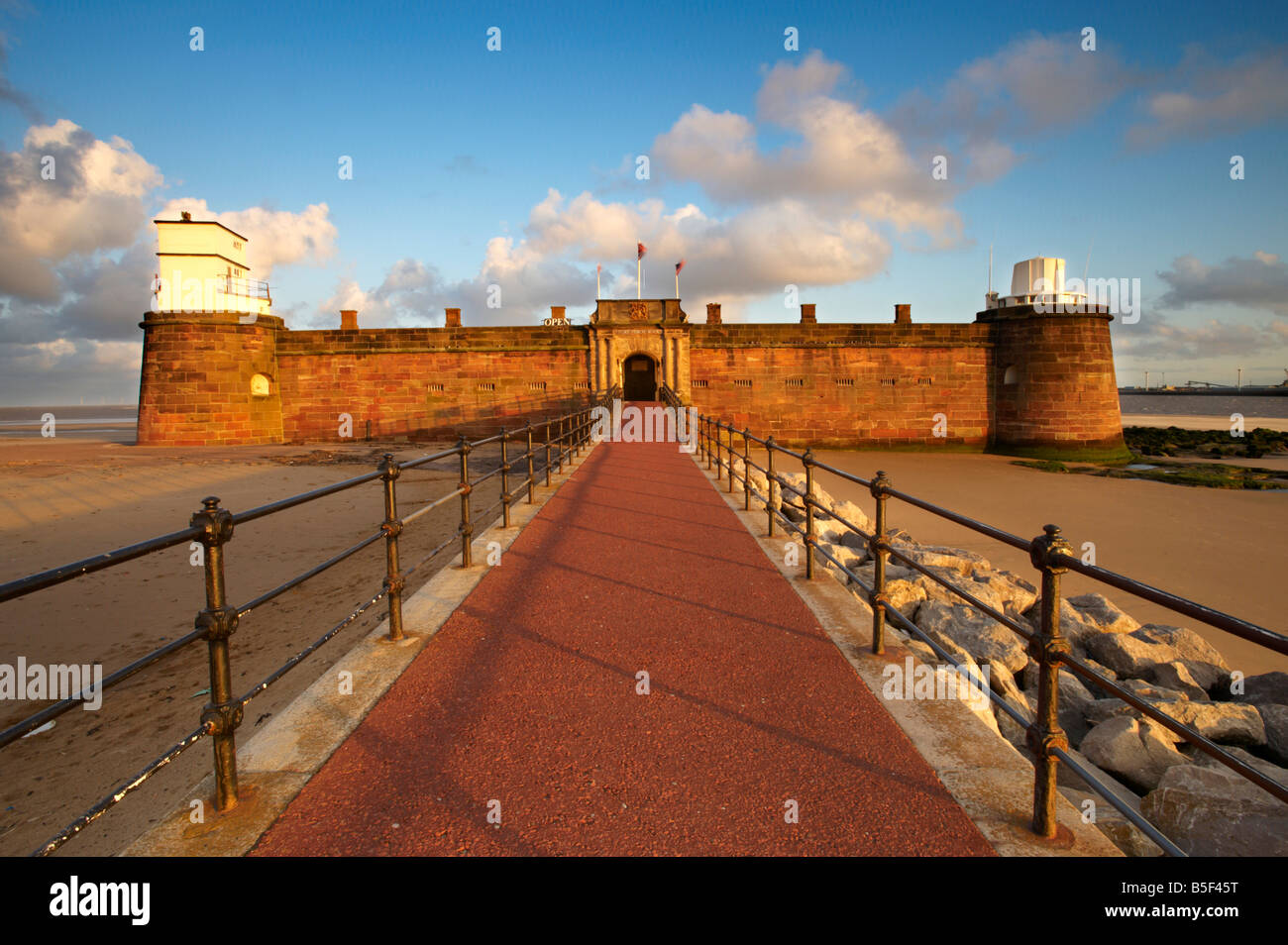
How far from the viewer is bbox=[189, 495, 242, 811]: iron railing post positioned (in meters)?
2.34

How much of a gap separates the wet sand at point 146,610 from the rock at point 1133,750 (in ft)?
16.7

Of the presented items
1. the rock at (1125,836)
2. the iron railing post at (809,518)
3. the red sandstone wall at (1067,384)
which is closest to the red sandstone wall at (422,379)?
the red sandstone wall at (1067,384)

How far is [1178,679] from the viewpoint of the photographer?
211 inches

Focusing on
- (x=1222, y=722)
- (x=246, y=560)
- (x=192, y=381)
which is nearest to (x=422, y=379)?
(x=192, y=381)

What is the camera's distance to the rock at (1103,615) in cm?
660

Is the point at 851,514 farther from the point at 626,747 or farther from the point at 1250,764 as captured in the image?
the point at 626,747

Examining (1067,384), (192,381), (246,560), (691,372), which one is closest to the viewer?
(246,560)

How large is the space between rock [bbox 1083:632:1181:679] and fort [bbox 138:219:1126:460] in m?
19.3

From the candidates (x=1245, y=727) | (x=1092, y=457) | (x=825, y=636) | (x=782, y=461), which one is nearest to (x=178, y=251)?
(x=782, y=461)

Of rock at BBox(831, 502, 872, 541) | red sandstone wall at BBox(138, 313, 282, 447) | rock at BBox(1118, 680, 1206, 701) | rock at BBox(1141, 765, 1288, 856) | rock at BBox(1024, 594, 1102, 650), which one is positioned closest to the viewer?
rock at BBox(1141, 765, 1288, 856)

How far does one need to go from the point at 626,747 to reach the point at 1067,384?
87.5 feet

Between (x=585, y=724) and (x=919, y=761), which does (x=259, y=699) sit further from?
(x=919, y=761)

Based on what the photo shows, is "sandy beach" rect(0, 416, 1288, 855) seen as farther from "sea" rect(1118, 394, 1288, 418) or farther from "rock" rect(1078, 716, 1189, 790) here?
"sea" rect(1118, 394, 1288, 418)

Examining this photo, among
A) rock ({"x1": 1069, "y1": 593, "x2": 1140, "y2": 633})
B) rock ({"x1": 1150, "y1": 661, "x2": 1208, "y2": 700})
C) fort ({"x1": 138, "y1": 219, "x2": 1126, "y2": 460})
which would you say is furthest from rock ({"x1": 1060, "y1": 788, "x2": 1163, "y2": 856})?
fort ({"x1": 138, "y1": 219, "x2": 1126, "y2": 460})
